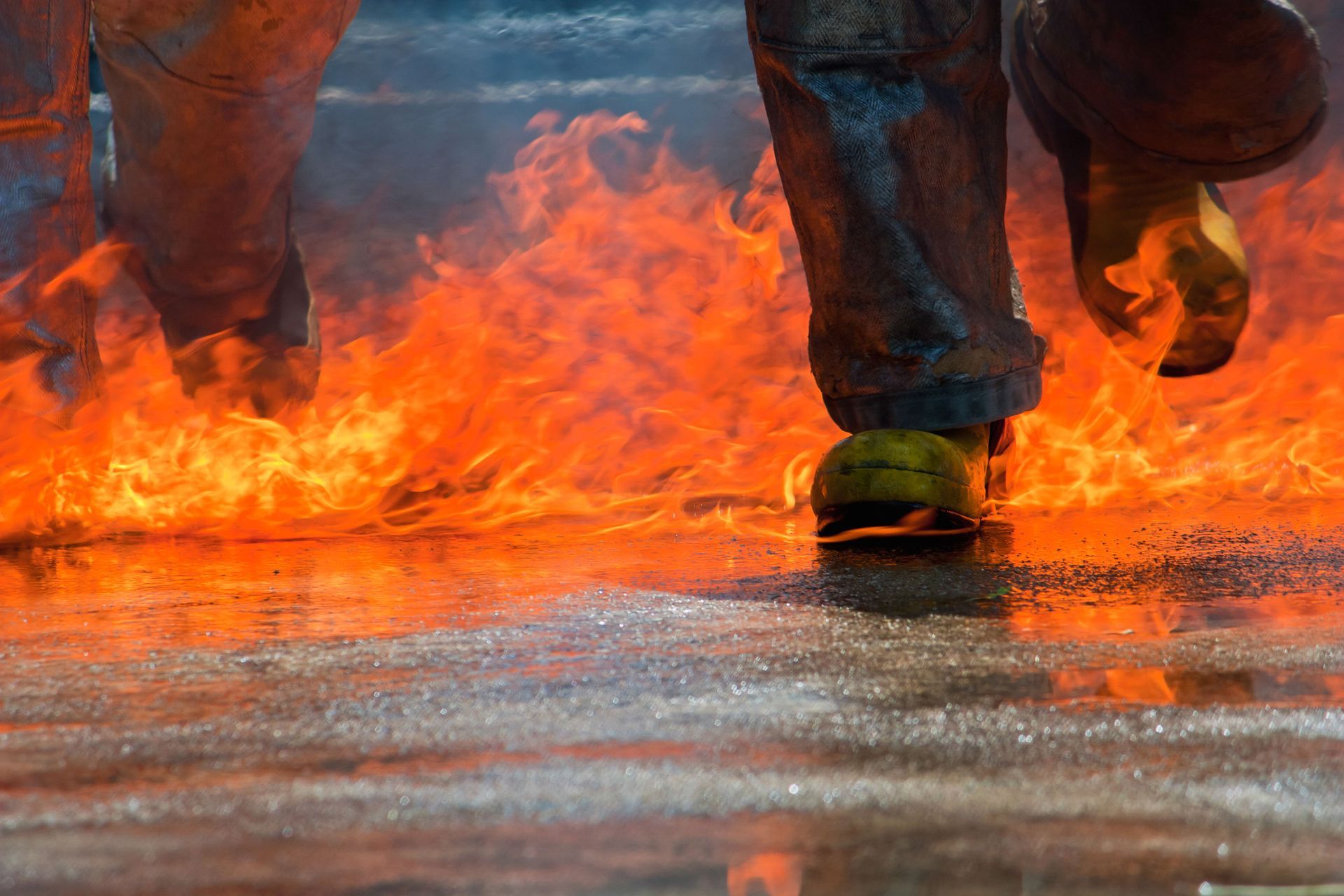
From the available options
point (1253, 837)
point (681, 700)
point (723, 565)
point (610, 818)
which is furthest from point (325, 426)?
point (1253, 837)

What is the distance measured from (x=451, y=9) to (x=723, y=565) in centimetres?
350

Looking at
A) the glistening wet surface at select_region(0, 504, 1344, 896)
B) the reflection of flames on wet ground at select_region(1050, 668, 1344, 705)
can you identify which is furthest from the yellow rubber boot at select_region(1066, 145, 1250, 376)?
the reflection of flames on wet ground at select_region(1050, 668, 1344, 705)

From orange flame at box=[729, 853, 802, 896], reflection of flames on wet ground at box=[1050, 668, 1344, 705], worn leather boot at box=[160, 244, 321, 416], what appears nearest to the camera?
orange flame at box=[729, 853, 802, 896]

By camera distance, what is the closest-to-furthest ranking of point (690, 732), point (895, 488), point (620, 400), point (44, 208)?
point (690, 732)
point (895, 488)
point (44, 208)
point (620, 400)

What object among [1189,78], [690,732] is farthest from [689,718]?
[1189,78]

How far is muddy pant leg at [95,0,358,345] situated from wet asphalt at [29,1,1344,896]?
960 millimetres

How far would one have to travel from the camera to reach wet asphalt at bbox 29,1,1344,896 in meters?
0.52

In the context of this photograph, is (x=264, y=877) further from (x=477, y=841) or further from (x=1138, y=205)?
(x=1138, y=205)

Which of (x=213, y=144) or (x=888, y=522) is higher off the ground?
(x=213, y=144)

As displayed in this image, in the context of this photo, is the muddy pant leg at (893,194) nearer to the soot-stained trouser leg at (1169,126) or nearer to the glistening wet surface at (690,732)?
the glistening wet surface at (690,732)

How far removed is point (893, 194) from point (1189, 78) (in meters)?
0.84

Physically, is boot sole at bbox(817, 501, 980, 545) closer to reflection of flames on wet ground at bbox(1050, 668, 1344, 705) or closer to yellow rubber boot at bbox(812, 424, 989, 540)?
yellow rubber boot at bbox(812, 424, 989, 540)

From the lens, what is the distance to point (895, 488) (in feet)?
4.80

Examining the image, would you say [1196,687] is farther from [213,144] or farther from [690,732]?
[213,144]
